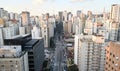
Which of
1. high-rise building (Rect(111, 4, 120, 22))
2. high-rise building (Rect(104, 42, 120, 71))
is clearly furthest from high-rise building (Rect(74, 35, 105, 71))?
high-rise building (Rect(111, 4, 120, 22))

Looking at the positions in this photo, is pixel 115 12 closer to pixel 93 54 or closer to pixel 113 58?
pixel 93 54

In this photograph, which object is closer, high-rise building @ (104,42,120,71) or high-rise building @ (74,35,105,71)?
high-rise building @ (104,42,120,71)

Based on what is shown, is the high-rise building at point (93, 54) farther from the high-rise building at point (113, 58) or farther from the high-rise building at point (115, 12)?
the high-rise building at point (115, 12)

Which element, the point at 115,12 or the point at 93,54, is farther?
the point at 115,12

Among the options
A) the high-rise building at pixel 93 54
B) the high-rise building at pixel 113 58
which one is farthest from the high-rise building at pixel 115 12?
the high-rise building at pixel 113 58

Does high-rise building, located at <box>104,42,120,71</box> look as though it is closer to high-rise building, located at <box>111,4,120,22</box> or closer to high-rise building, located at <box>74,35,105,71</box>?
high-rise building, located at <box>74,35,105,71</box>

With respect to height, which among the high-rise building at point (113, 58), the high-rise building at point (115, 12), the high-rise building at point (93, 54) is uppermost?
the high-rise building at point (115, 12)

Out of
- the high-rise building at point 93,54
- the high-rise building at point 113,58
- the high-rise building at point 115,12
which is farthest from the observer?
the high-rise building at point 115,12

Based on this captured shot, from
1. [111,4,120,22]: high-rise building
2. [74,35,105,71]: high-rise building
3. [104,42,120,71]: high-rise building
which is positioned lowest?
[74,35,105,71]: high-rise building

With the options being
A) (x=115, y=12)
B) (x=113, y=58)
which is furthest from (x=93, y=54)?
(x=115, y=12)

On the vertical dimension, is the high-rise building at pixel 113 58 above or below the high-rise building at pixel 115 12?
below

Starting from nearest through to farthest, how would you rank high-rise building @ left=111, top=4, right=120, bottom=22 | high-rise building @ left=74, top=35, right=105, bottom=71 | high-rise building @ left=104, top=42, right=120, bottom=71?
high-rise building @ left=104, top=42, right=120, bottom=71, high-rise building @ left=74, top=35, right=105, bottom=71, high-rise building @ left=111, top=4, right=120, bottom=22

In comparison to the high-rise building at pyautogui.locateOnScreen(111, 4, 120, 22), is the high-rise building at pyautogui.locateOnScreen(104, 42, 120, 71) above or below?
below

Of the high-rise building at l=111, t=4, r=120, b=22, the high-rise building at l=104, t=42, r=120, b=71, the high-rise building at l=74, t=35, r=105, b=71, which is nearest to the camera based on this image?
the high-rise building at l=104, t=42, r=120, b=71
